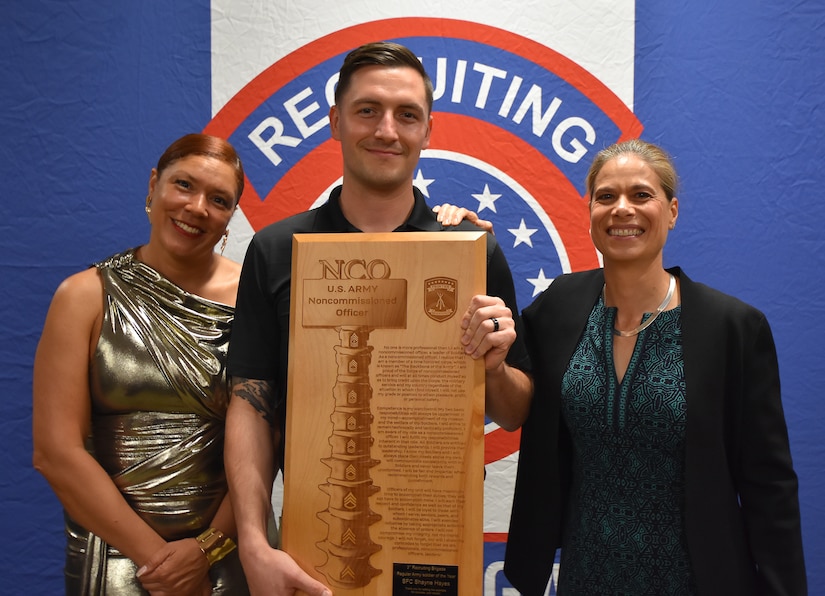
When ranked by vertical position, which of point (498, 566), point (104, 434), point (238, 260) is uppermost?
point (238, 260)

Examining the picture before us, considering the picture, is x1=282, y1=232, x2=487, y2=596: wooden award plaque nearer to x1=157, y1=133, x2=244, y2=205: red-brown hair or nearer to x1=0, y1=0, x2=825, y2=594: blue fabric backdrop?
x1=157, y1=133, x2=244, y2=205: red-brown hair

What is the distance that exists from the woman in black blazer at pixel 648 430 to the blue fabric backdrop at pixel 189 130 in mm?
874

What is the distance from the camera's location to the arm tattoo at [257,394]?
1.45m

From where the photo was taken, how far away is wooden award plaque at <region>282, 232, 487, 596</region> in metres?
1.25

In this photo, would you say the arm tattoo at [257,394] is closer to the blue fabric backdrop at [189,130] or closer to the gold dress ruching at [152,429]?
the gold dress ruching at [152,429]

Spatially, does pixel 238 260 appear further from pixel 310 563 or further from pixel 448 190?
pixel 310 563

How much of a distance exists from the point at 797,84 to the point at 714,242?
1.91ft

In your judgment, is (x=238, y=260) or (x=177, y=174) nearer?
(x=177, y=174)

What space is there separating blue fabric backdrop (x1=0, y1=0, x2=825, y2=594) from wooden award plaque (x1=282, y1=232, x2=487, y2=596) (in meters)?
1.28

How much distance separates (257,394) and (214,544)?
39cm

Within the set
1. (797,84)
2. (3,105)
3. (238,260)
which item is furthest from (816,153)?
(3,105)

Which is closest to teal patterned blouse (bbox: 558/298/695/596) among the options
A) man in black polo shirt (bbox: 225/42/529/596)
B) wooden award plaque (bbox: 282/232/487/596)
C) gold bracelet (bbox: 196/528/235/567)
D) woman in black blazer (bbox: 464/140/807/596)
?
woman in black blazer (bbox: 464/140/807/596)

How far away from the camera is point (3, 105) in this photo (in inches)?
93.3

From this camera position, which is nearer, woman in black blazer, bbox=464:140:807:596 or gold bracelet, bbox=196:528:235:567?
woman in black blazer, bbox=464:140:807:596
